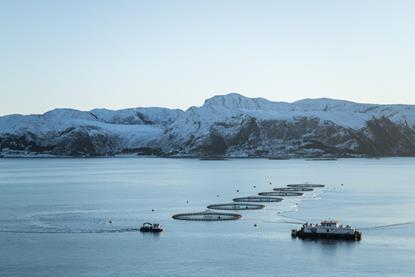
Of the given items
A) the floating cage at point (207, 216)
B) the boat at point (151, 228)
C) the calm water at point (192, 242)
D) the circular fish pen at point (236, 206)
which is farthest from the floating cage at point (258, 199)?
the boat at point (151, 228)

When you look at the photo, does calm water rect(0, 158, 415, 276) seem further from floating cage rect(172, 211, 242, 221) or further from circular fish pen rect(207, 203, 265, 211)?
circular fish pen rect(207, 203, 265, 211)

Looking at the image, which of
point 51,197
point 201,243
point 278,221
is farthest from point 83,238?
point 51,197

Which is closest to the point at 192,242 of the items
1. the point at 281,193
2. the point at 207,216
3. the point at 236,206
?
the point at 207,216

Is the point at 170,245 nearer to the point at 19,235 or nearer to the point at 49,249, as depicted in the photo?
the point at 49,249

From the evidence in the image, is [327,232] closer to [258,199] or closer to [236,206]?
[236,206]

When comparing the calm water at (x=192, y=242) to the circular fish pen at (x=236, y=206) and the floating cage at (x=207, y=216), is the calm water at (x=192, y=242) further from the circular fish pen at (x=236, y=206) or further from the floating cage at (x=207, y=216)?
the circular fish pen at (x=236, y=206)

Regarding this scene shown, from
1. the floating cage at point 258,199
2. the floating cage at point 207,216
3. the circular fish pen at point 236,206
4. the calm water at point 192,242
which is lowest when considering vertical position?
the calm water at point 192,242

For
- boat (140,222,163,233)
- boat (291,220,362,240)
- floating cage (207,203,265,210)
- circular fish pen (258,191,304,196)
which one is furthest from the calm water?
circular fish pen (258,191,304,196)
